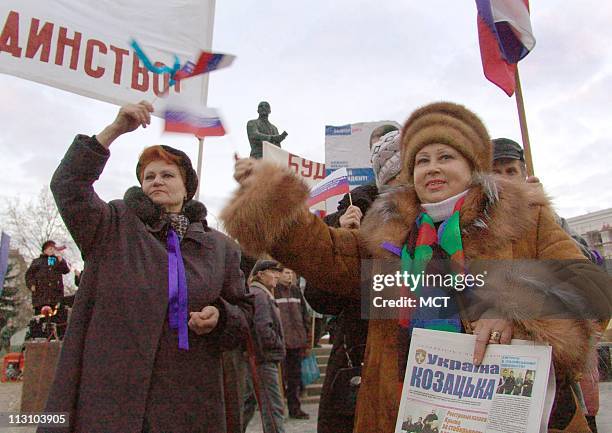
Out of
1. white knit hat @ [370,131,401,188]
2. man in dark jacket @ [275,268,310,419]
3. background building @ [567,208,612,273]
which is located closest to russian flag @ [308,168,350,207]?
white knit hat @ [370,131,401,188]

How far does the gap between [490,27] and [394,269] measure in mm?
1909

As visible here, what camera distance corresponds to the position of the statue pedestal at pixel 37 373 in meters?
4.76

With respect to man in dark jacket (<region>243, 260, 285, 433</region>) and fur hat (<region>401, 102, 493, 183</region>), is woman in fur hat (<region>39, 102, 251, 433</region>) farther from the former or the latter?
man in dark jacket (<region>243, 260, 285, 433</region>)

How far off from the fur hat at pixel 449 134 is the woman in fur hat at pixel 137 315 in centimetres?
102

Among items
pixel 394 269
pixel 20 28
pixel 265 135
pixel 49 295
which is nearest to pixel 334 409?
pixel 394 269

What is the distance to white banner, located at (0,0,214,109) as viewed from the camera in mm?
3021

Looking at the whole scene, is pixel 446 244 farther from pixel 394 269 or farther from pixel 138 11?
pixel 138 11

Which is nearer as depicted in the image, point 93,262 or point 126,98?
point 93,262

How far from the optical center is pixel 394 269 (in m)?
1.84

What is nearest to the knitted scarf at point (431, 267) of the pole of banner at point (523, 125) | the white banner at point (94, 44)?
the pole of banner at point (523, 125)

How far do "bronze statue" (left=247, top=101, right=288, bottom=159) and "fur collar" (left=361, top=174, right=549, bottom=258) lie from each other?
20.8 feet

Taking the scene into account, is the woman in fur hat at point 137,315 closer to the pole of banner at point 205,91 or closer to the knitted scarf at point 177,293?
the knitted scarf at point 177,293

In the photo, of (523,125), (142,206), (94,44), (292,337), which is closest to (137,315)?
(142,206)

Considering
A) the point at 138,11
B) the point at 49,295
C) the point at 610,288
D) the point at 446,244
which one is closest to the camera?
the point at 610,288
